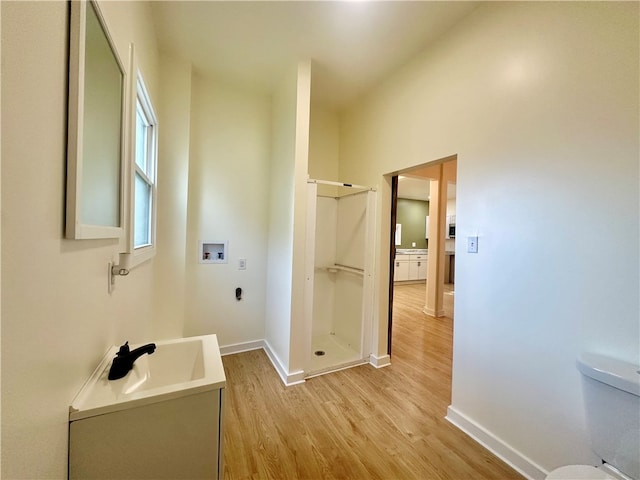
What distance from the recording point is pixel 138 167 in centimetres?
158

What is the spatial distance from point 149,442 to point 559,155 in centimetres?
213

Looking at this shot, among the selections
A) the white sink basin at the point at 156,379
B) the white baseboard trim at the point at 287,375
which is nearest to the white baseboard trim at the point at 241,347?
the white baseboard trim at the point at 287,375

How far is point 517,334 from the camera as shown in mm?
1517

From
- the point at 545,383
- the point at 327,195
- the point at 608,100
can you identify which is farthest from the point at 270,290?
the point at 608,100

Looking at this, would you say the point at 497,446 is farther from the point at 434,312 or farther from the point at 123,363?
the point at 434,312

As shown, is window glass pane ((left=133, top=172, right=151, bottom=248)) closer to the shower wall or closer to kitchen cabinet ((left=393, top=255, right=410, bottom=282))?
the shower wall

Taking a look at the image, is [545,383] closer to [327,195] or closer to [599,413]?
[599,413]

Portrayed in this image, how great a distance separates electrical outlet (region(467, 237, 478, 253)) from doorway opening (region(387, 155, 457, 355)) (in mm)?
623

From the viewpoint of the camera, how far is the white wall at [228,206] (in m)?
2.71

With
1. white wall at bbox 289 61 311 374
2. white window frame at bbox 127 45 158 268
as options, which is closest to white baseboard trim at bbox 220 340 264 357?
white wall at bbox 289 61 311 374

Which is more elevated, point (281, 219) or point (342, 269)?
point (281, 219)

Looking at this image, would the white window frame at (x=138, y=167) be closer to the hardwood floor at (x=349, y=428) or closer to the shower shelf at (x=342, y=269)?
the hardwood floor at (x=349, y=428)

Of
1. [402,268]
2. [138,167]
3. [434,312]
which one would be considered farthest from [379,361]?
[402,268]

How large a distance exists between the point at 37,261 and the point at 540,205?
6.61 feet
